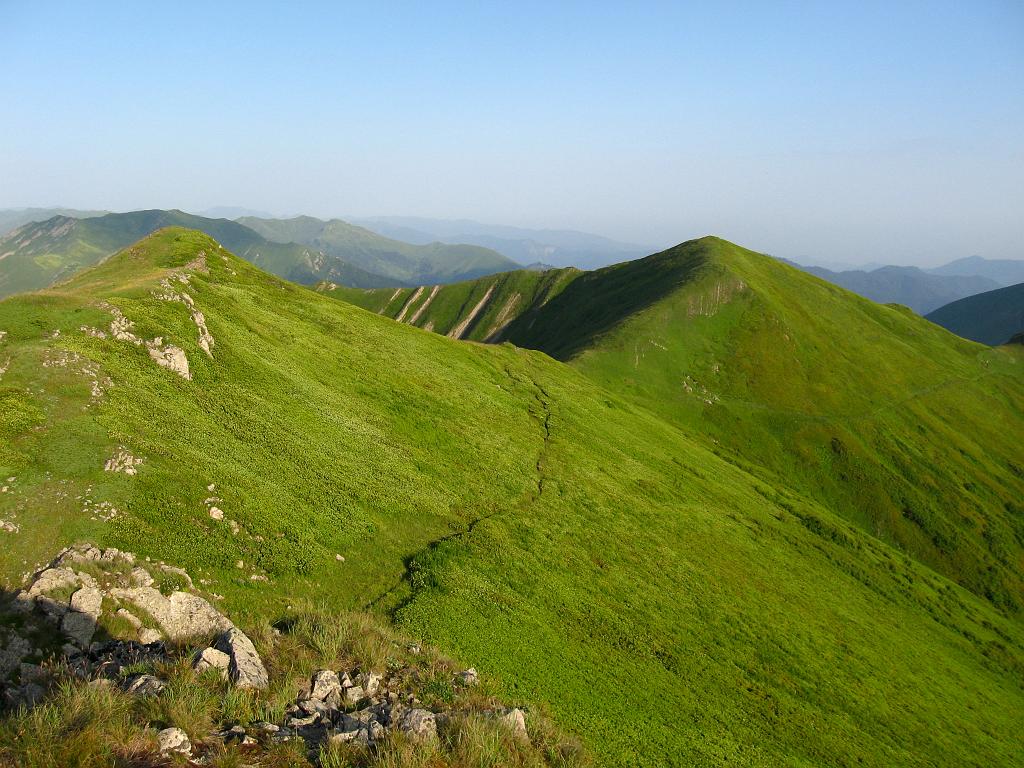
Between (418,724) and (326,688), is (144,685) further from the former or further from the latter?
(418,724)

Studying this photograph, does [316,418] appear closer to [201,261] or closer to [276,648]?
[276,648]

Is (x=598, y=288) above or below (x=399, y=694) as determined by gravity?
above

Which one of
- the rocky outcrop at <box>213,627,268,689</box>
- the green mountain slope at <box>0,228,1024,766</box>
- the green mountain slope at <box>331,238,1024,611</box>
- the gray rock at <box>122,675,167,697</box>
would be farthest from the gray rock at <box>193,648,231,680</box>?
the green mountain slope at <box>331,238,1024,611</box>

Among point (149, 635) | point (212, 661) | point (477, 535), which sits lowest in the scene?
point (477, 535)

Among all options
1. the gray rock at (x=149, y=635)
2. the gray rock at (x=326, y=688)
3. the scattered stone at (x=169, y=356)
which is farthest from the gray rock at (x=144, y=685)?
the scattered stone at (x=169, y=356)

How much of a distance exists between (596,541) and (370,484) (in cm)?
1831

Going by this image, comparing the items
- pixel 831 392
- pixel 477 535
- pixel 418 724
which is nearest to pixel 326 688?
pixel 418 724

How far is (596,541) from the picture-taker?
41531 millimetres

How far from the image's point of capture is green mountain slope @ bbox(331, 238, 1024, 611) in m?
88.7

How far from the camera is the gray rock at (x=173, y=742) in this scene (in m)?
10.6

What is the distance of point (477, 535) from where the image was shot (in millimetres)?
35594

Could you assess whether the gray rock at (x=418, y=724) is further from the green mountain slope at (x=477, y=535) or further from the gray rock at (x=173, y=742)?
the green mountain slope at (x=477, y=535)

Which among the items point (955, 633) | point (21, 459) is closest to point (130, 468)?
point (21, 459)

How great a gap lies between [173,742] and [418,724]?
5.45m
